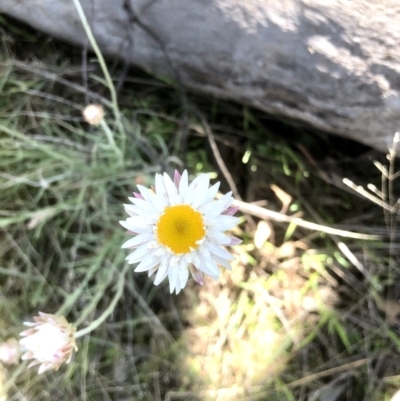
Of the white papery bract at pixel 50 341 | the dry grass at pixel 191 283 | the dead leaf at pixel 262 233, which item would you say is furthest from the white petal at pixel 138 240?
the dead leaf at pixel 262 233

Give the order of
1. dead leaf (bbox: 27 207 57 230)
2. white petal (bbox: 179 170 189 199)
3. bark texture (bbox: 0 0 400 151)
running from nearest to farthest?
1. white petal (bbox: 179 170 189 199)
2. bark texture (bbox: 0 0 400 151)
3. dead leaf (bbox: 27 207 57 230)

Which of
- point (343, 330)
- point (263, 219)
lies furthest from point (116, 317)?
point (343, 330)

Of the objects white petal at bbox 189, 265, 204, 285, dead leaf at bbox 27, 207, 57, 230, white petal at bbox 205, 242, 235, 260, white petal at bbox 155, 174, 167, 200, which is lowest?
dead leaf at bbox 27, 207, 57, 230

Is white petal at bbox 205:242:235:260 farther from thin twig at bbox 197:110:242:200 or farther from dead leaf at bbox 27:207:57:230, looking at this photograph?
dead leaf at bbox 27:207:57:230

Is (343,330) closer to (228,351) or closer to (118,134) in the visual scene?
(228,351)

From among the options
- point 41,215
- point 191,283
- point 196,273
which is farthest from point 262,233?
point 41,215

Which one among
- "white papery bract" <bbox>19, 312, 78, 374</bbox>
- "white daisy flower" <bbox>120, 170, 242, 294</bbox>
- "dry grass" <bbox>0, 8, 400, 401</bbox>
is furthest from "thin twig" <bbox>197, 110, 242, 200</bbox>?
"white papery bract" <bbox>19, 312, 78, 374</bbox>

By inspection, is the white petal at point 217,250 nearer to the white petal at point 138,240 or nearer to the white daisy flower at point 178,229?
the white daisy flower at point 178,229

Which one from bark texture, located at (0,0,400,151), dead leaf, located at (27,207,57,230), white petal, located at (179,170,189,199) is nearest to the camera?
white petal, located at (179,170,189,199)
